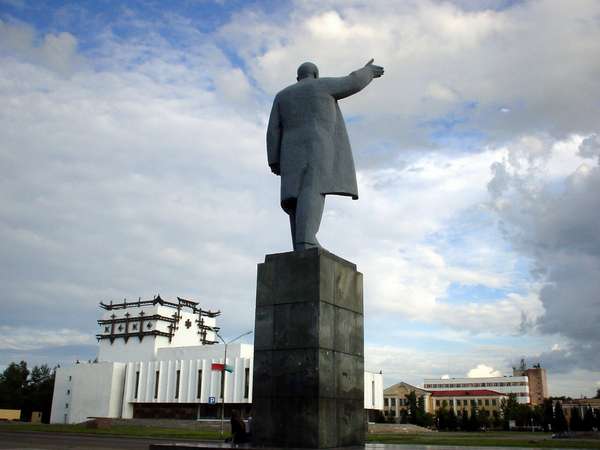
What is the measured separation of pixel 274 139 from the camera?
1041cm

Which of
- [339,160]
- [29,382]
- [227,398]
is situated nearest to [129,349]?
[227,398]

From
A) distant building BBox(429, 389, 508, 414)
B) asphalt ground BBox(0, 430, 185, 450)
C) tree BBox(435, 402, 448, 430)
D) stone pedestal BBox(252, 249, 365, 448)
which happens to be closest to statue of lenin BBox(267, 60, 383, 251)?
stone pedestal BBox(252, 249, 365, 448)

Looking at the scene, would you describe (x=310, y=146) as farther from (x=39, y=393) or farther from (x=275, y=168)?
(x=39, y=393)

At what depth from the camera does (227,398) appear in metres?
55.8

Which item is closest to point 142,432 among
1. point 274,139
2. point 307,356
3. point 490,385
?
point 274,139

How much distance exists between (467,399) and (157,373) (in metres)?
68.2

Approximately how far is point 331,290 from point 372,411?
59987mm

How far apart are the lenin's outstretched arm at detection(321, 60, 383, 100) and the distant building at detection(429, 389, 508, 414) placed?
102798mm

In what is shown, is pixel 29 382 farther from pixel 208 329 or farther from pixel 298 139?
pixel 298 139

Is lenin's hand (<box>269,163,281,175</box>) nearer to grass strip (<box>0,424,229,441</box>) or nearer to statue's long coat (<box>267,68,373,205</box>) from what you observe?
statue's long coat (<box>267,68,373,205</box>)

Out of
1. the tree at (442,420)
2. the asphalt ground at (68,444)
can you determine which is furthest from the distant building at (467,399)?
the asphalt ground at (68,444)

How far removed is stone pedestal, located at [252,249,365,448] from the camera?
27.0ft

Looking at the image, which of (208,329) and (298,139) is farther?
(208,329)

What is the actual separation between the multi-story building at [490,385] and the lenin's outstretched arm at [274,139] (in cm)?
11267
